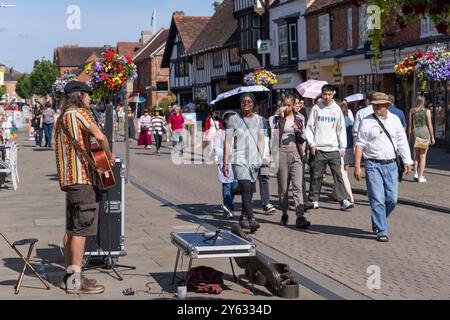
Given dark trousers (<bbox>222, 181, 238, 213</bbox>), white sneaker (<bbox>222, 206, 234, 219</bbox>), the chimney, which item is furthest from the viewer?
the chimney

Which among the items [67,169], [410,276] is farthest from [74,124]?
[410,276]

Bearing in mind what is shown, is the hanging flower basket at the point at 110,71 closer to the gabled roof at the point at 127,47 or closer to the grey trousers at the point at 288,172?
the grey trousers at the point at 288,172

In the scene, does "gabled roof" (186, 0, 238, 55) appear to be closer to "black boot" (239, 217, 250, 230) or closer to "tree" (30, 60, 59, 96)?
"black boot" (239, 217, 250, 230)

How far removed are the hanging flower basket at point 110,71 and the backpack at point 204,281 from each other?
1145 centimetres

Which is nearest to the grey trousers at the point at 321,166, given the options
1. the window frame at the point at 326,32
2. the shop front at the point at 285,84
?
the window frame at the point at 326,32

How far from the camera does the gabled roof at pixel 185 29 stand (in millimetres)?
63719

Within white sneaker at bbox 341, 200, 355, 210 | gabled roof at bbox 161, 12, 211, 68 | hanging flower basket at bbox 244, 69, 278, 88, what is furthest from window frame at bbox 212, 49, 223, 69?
white sneaker at bbox 341, 200, 355, 210

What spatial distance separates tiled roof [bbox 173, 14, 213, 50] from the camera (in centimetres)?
6356

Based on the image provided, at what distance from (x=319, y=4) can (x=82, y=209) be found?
30.8 meters

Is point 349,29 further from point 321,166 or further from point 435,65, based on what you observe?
point 321,166

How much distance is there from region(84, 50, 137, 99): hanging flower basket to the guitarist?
11041mm

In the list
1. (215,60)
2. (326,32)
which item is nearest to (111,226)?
(326,32)

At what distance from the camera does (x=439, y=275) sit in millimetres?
7809
